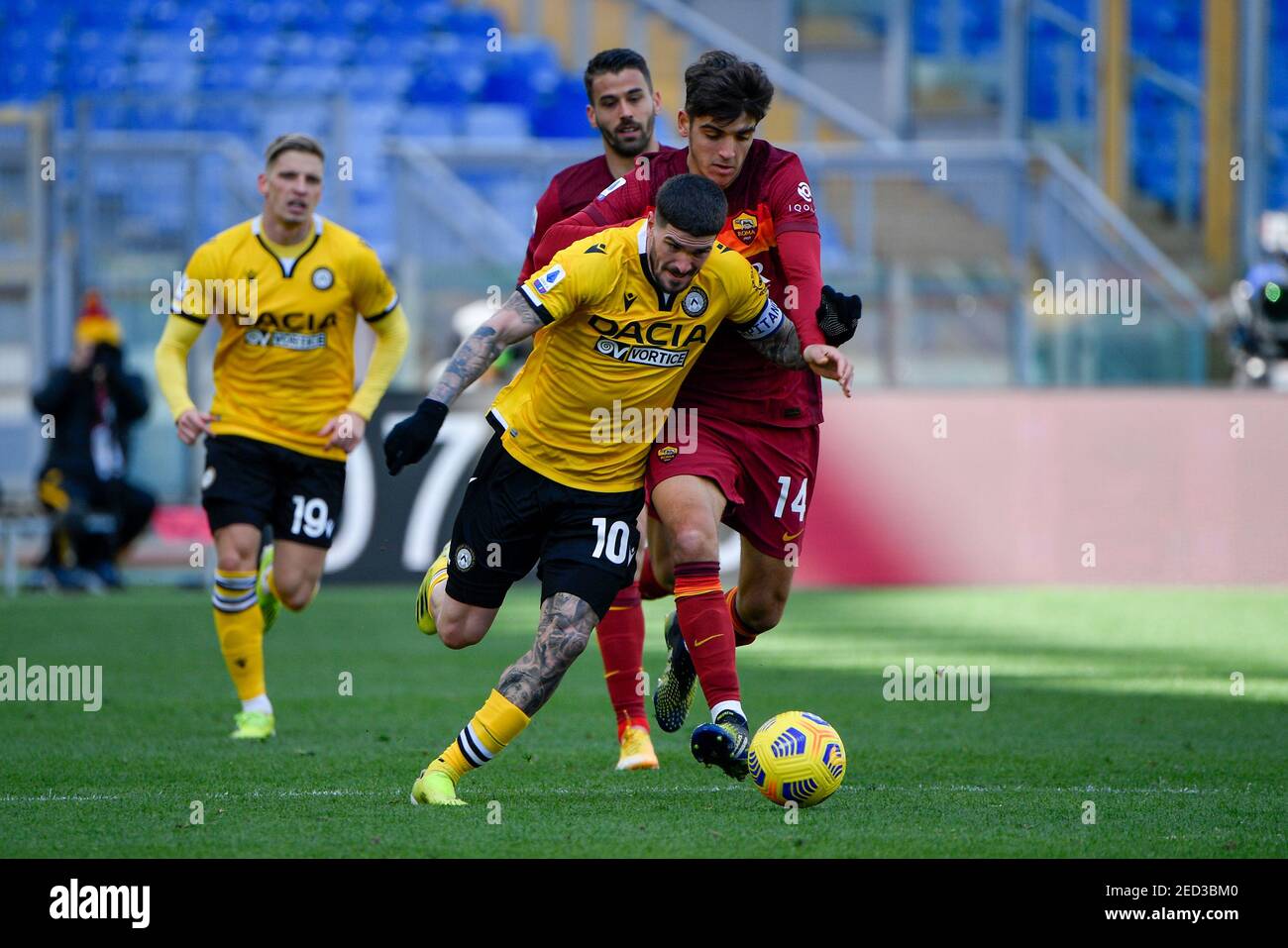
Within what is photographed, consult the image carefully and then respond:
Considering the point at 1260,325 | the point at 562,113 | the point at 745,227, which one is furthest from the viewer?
the point at 562,113

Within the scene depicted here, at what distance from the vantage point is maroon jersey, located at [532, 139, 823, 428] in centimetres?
642

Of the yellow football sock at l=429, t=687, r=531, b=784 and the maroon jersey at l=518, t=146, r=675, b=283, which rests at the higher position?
the maroon jersey at l=518, t=146, r=675, b=283

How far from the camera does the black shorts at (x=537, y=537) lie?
20.0ft

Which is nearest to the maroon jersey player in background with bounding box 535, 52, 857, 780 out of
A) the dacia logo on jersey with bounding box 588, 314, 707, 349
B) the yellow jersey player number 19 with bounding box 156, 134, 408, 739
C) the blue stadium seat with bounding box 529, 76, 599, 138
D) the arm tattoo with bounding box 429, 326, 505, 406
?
the dacia logo on jersey with bounding box 588, 314, 707, 349

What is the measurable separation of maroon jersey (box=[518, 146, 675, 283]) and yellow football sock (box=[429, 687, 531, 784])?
1862 millimetres

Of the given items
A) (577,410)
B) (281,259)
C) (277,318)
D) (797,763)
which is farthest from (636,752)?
(281,259)

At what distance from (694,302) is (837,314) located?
468 millimetres

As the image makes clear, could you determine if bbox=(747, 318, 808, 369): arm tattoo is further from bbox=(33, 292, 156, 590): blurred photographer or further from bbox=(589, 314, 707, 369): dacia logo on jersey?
bbox=(33, 292, 156, 590): blurred photographer

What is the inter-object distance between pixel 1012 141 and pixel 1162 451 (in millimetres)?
6202

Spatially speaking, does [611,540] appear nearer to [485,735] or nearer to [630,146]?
[485,735]

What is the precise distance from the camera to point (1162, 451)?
14.8 metres

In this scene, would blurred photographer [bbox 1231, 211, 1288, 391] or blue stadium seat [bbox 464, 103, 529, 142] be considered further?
blue stadium seat [bbox 464, 103, 529, 142]

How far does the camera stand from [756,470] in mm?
6750
